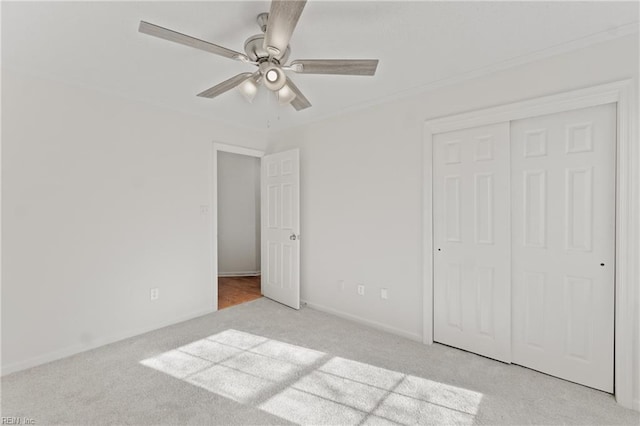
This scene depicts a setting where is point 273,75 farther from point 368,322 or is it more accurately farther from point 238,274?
point 238,274

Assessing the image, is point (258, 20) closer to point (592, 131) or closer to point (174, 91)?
point (174, 91)

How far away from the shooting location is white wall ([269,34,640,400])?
2342 mm

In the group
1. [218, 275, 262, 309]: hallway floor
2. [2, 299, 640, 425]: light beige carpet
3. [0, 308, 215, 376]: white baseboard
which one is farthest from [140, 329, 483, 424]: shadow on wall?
[218, 275, 262, 309]: hallway floor

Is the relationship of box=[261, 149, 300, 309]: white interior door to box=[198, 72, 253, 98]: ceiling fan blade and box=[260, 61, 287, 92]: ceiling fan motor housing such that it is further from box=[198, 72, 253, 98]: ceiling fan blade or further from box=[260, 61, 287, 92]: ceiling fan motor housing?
box=[260, 61, 287, 92]: ceiling fan motor housing

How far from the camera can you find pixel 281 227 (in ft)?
13.2

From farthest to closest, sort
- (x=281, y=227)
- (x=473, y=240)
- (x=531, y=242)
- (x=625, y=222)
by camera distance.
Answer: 1. (x=281, y=227)
2. (x=473, y=240)
3. (x=531, y=242)
4. (x=625, y=222)

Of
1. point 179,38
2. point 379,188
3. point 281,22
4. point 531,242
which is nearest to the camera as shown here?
point 281,22

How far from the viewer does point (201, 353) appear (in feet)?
8.61

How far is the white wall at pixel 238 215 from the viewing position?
575cm

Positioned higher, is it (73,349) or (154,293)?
(154,293)

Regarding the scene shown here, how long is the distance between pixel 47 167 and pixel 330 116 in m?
2.79

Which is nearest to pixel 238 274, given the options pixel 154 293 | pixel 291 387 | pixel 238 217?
pixel 238 217

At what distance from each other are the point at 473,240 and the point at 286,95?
199 centimetres

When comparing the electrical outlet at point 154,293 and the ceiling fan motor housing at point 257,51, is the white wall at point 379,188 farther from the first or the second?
the electrical outlet at point 154,293
